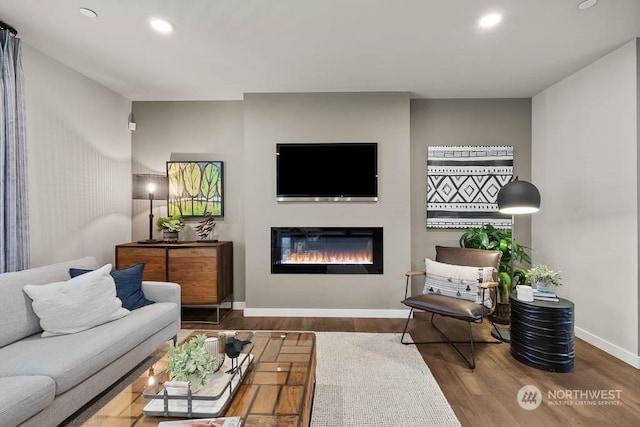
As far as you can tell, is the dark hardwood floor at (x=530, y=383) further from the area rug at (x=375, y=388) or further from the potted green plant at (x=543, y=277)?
the potted green plant at (x=543, y=277)

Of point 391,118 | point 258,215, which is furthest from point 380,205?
point 258,215

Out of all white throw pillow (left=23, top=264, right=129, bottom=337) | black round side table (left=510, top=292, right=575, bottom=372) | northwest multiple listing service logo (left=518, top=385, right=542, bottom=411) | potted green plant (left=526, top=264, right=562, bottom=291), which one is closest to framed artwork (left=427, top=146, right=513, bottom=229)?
potted green plant (left=526, top=264, right=562, bottom=291)

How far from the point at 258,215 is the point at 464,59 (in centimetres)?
269

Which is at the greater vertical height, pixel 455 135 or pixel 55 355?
pixel 455 135

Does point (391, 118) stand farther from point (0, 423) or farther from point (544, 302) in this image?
point (0, 423)

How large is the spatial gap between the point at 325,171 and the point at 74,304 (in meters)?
2.63

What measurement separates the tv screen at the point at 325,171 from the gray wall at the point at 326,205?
88mm

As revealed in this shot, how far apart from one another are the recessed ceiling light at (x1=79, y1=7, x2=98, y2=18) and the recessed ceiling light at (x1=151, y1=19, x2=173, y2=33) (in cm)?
37

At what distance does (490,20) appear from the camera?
7.82ft

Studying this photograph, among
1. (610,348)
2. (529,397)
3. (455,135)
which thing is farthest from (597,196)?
(529,397)

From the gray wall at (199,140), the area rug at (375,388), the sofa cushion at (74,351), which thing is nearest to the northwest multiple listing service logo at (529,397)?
the area rug at (375,388)

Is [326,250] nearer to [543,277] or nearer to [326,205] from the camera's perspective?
[326,205]

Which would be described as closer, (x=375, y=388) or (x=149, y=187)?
(x=375, y=388)

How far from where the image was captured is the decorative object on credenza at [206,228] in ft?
13.0
